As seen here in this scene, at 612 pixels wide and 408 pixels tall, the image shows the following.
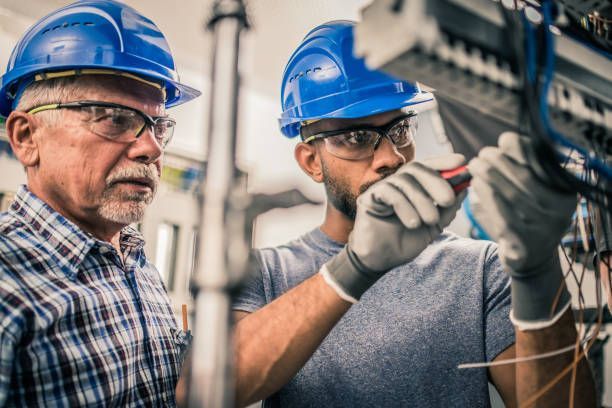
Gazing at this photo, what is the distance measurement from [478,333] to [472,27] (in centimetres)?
83

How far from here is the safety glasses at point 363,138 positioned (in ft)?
4.03

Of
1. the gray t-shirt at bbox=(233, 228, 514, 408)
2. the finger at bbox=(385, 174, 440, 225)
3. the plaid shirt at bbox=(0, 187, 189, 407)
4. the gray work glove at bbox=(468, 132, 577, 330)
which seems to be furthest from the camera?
the gray t-shirt at bbox=(233, 228, 514, 408)

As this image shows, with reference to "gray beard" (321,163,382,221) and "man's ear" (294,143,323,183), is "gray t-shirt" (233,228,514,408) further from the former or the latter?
"man's ear" (294,143,323,183)

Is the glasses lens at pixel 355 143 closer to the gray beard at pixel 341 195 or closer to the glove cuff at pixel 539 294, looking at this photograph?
the gray beard at pixel 341 195

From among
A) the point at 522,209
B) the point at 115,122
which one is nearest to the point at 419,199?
the point at 522,209

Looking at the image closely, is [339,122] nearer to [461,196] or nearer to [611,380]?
[461,196]

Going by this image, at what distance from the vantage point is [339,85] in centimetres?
123

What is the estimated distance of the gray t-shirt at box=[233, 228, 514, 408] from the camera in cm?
106

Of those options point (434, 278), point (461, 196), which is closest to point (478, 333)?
point (434, 278)

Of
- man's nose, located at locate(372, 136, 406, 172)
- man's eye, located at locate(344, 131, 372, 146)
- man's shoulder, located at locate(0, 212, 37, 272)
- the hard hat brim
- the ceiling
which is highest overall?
the ceiling

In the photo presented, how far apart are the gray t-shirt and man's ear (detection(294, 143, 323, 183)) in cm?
34

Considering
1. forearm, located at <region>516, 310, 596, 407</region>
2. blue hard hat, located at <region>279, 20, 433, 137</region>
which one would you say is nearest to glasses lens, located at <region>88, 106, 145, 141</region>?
blue hard hat, located at <region>279, 20, 433, 137</region>

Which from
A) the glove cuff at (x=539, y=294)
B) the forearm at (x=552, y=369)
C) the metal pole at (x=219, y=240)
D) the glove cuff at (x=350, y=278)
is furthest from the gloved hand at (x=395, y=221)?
the metal pole at (x=219, y=240)

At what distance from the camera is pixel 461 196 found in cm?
77
